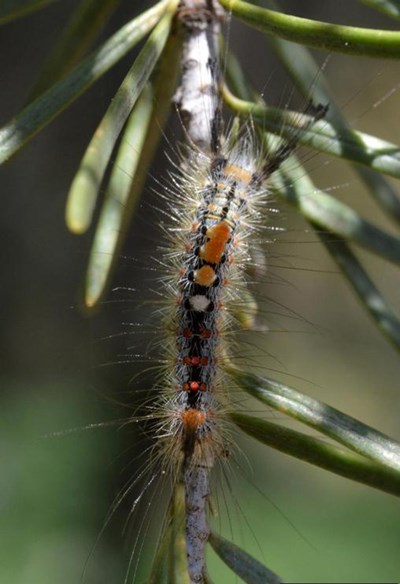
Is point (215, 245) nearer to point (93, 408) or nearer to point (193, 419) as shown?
point (193, 419)

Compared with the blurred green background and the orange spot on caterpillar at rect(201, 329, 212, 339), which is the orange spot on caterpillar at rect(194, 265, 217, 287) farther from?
the blurred green background

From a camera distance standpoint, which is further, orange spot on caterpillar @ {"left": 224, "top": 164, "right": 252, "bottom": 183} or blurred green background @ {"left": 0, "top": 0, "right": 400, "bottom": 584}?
blurred green background @ {"left": 0, "top": 0, "right": 400, "bottom": 584}

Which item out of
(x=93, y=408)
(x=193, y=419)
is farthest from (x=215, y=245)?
(x=93, y=408)

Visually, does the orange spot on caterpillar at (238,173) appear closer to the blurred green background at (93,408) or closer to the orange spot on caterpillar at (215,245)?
the orange spot on caterpillar at (215,245)

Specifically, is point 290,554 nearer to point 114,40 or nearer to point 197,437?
point 197,437

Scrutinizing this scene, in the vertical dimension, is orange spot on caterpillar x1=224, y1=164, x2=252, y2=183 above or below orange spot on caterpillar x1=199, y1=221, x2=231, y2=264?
above

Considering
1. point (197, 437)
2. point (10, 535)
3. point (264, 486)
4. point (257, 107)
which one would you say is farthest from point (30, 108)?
point (264, 486)

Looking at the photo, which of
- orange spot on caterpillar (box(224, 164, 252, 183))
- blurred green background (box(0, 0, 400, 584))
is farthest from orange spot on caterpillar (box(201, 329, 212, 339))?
blurred green background (box(0, 0, 400, 584))
